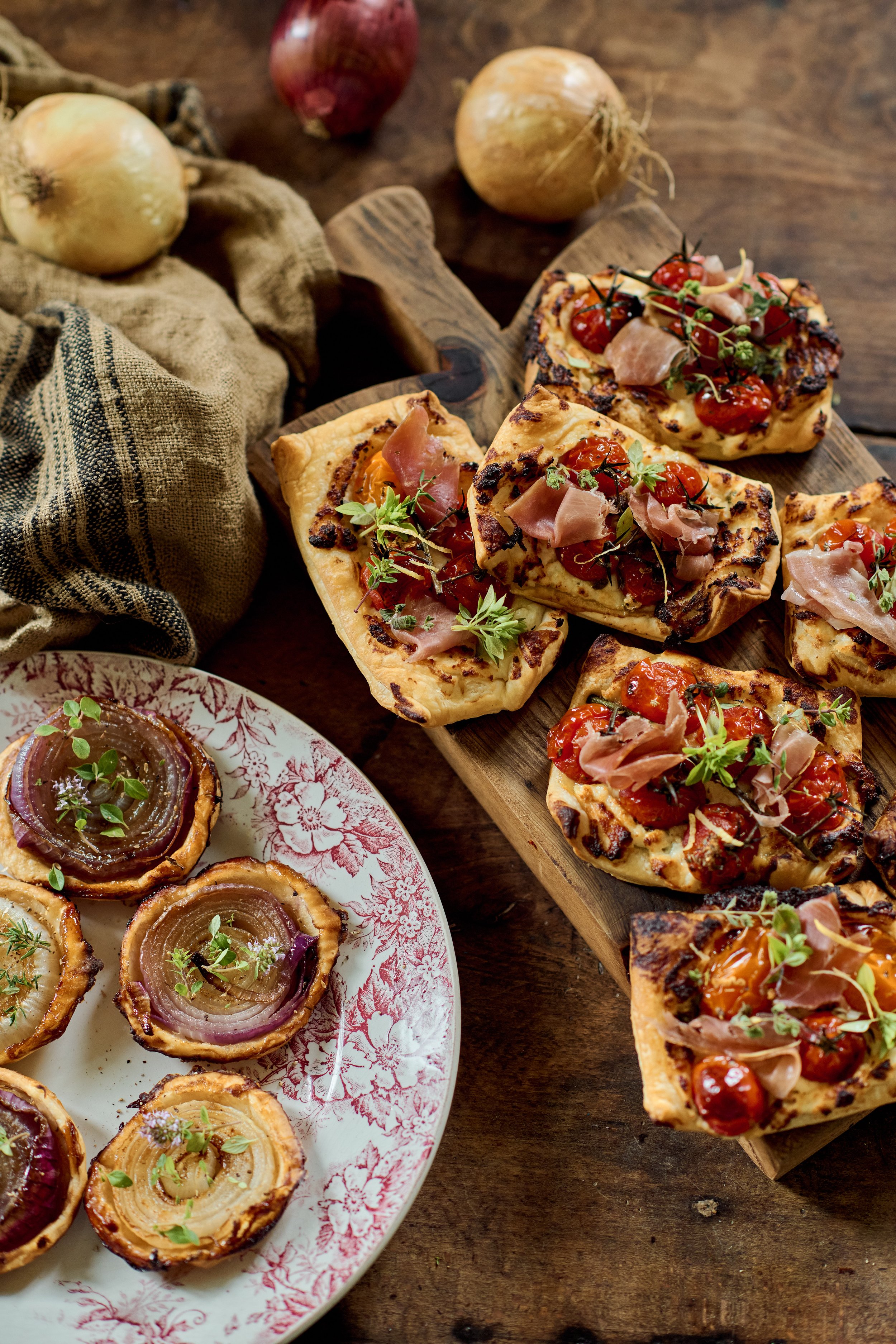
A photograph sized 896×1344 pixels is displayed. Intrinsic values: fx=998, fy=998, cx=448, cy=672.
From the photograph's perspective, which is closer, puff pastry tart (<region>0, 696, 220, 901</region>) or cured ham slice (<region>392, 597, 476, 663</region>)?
puff pastry tart (<region>0, 696, 220, 901</region>)

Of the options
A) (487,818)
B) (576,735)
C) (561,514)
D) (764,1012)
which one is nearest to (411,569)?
(561,514)

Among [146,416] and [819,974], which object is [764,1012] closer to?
[819,974]

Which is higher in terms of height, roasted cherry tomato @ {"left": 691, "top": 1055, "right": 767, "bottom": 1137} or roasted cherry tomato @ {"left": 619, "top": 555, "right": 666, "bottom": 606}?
roasted cherry tomato @ {"left": 619, "top": 555, "right": 666, "bottom": 606}

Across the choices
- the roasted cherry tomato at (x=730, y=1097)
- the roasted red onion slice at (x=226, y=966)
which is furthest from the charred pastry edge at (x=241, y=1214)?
the roasted cherry tomato at (x=730, y=1097)

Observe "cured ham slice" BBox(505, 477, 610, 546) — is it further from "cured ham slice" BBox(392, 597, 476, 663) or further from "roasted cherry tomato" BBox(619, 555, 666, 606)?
"cured ham slice" BBox(392, 597, 476, 663)

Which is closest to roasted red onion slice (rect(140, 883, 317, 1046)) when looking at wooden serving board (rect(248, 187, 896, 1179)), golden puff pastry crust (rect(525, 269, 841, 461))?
wooden serving board (rect(248, 187, 896, 1179))

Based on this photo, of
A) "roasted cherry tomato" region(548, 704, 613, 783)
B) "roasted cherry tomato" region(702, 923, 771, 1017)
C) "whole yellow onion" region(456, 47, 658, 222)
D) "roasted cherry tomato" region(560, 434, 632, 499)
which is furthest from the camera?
"whole yellow onion" region(456, 47, 658, 222)

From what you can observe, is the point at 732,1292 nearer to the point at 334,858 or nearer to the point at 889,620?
the point at 334,858

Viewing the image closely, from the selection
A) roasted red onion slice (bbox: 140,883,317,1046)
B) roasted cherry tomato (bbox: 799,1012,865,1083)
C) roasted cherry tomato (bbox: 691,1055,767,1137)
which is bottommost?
roasted red onion slice (bbox: 140,883,317,1046)
